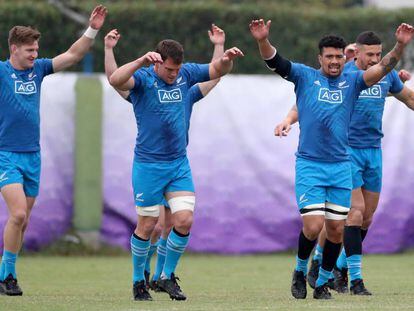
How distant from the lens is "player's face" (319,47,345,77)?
34.9ft

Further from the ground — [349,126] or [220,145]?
[349,126]

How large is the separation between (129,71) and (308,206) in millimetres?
1973

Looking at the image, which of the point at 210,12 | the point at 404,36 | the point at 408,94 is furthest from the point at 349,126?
Answer: the point at 210,12

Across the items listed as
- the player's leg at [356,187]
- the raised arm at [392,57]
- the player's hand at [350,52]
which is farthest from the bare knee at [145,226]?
the player's hand at [350,52]

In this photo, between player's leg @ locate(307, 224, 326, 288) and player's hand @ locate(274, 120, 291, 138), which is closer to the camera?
player's hand @ locate(274, 120, 291, 138)

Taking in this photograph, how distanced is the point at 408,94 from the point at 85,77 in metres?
6.29

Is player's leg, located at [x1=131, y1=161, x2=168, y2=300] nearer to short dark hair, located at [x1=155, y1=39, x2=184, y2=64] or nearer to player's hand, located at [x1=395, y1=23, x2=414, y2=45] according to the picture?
short dark hair, located at [x1=155, y1=39, x2=184, y2=64]

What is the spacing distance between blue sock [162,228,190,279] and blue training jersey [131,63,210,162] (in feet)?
2.34

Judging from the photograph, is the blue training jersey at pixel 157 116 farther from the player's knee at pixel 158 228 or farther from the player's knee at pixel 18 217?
the player's knee at pixel 158 228

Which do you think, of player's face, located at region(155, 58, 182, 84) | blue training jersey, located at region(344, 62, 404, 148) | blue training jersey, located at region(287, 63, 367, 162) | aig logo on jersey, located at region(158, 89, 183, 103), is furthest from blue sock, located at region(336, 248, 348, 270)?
player's face, located at region(155, 58, 182, 84)

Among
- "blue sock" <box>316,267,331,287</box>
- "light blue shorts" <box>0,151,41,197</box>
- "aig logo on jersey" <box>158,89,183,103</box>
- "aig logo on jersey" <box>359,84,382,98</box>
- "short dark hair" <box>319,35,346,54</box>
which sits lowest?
"blue sock" <box>316,267,331,287</box>

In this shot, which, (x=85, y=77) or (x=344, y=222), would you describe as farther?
(x=85, y=77)

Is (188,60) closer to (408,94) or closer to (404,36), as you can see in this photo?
(408,94)

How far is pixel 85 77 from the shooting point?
55.5 feet
